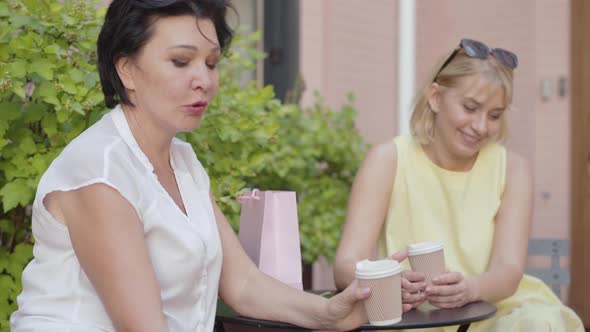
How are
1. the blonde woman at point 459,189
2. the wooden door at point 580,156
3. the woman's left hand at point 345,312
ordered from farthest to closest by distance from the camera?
1. the wooden door at point 580,156
2. the blonde woman at point 459,189
3. the woman's left hand at point 345,312

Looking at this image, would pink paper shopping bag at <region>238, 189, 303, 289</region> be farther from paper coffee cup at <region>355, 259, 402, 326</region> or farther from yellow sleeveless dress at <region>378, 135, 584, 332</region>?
yellow sleeveless dress at <region>378, 135, 584, 332</region>

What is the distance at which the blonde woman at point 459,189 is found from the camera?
3148 mm

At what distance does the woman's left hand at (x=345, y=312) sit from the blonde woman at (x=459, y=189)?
1.97ft

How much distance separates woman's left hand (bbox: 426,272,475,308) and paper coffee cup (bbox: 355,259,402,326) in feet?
1.30

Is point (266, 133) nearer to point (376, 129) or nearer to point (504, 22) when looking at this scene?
point (376, 129)

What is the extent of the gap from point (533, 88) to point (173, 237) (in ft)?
14.8

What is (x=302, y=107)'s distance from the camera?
5465mm

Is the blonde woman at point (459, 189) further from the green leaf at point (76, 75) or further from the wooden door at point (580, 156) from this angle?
the wooden door at point (580, 156)

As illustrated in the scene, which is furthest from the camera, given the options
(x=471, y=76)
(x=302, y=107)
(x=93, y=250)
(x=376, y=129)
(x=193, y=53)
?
(x=376, y=129)

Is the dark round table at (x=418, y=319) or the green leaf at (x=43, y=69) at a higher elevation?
the green leaf at (x=43, y=69)

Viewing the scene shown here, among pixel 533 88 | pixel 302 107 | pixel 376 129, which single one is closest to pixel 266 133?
pixel 302 107

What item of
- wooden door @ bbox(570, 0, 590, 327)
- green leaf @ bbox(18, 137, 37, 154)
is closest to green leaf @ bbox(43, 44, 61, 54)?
green leaf @ bbox(18, 137, 37, 154)

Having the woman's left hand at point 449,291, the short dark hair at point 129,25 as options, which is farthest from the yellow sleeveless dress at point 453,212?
the short dark hair at point 129,25

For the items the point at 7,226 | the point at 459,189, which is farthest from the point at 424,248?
the point at 7,226
